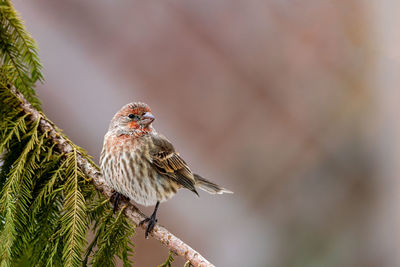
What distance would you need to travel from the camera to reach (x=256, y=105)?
10.7ft

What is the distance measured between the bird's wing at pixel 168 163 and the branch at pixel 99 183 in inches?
11.8

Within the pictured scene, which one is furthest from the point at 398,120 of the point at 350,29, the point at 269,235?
the point at 269,235

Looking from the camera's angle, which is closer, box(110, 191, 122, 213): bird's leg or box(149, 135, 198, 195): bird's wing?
box(110, 191, 122, 213): bird's leg

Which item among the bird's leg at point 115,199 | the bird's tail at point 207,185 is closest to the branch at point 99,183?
the bird's leg at point 115,199

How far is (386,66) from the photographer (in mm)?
3580

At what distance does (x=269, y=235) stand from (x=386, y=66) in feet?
5.28

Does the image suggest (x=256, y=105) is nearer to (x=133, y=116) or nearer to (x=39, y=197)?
(x=133, y=116)

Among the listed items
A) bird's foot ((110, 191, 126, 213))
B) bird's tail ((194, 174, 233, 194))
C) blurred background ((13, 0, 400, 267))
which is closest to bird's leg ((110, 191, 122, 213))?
bird's foot ((110, 191, 126, 213))

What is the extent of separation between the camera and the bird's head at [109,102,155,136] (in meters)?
1.66

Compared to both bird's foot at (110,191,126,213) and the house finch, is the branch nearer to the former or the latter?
bird's foot at (110,191,126,213)

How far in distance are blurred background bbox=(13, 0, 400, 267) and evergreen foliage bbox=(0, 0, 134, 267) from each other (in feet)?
5.30

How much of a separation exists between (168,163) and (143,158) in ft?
0.34

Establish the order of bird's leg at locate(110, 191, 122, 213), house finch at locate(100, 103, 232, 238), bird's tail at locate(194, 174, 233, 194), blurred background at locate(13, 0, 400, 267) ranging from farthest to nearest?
blurred background at locate(13, 0, 400, 267), bird's tail at locate(194, 174, 233, 194), house finch at locate(100, 103, 232, 238), bird's leg at locate(110, 191, 122, 213)

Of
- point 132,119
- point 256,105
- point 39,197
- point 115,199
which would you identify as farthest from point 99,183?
point 256,105
